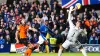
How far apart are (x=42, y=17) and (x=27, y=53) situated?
1067 cm

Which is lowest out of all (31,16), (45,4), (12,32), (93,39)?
(93,39)

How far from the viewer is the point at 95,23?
25.7 metres

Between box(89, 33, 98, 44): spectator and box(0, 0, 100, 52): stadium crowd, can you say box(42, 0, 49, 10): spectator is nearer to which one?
box(0, 0, 100, 52): stadium crowd

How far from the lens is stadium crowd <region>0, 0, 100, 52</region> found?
997 inches

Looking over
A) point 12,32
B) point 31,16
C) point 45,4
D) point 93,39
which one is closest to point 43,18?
point 31,16

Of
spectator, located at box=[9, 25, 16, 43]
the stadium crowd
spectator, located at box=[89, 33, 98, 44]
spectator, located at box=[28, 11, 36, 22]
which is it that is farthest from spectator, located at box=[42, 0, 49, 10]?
spectator, located at box=[89, 33, 98, 44]

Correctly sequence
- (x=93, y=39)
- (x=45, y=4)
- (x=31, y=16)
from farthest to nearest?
(x=45, y=4), (x=31, y=16), (x=93, y=39)

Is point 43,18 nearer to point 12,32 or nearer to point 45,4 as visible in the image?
point 45,4

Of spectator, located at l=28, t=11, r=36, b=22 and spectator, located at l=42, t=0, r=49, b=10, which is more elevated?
spectator, located at l=42, t=0, r=49, b=10

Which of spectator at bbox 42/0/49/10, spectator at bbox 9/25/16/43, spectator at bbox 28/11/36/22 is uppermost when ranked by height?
spectator at bbox 42/0/49/10

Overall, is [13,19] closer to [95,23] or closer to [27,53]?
[95,23]

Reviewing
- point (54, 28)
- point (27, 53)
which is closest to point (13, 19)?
point (54, 28)

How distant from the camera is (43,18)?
26.6 meters

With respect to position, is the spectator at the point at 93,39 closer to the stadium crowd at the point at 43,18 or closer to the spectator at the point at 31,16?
the stadium crowd at the point at 43,18
